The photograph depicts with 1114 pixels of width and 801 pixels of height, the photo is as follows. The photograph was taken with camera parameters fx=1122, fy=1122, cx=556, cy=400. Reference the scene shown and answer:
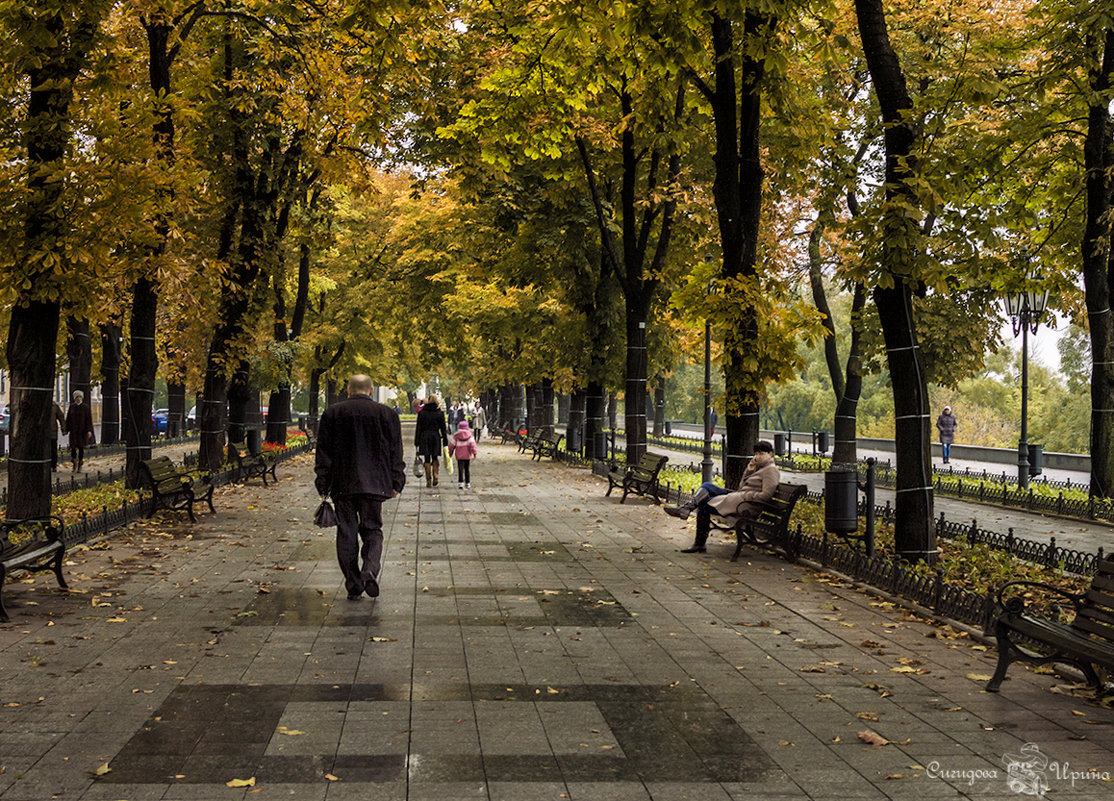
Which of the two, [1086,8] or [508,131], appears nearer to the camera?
[1086,8]

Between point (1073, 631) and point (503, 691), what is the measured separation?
3485 mm

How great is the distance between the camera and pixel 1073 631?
6.84 m

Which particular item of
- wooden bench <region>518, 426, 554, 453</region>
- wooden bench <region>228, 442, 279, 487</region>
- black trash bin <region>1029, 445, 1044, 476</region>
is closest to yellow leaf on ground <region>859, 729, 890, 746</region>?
wooden bench <region>228, 442, 279, 487</region>

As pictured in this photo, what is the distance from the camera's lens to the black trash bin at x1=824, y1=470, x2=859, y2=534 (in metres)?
11.8

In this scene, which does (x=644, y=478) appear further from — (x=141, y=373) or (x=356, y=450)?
(x=356, y=450)

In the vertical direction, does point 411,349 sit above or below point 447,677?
above

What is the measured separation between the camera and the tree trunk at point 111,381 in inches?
1278

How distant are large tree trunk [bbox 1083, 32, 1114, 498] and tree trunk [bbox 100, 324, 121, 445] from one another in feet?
80.5

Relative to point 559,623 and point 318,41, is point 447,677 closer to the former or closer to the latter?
point 559,623

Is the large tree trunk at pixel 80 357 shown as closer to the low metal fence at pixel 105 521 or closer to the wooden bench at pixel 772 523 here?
the low metal fence at pixel 105 521

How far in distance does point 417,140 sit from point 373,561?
1720 cm

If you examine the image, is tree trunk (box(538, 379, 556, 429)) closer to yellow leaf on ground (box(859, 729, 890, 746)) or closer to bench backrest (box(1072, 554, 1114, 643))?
bench backrest (box(1072, 554, 1114, 643))

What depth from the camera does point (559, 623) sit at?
870 centimetres

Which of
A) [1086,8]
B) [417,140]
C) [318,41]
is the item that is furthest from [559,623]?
[417,140]
